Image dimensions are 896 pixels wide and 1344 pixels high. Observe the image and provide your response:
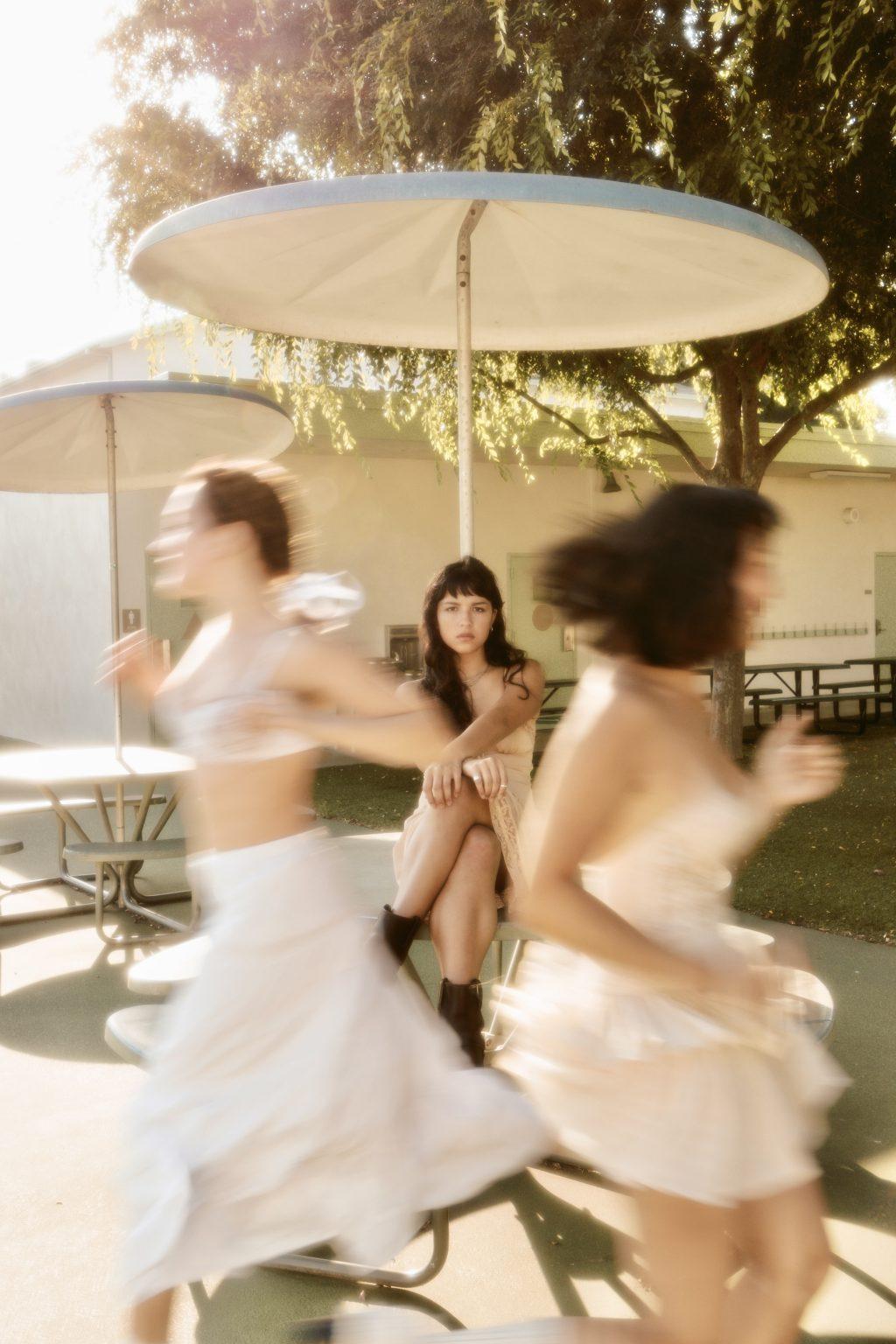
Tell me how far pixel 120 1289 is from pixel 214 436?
539 cm

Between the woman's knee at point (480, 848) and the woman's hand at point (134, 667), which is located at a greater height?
the woman's hand at point (134, 667)

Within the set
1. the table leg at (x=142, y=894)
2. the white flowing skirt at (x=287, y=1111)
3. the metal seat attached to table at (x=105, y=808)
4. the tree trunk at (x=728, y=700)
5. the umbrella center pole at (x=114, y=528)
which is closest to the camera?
the white flowing skirt at (x=287, y=1111)

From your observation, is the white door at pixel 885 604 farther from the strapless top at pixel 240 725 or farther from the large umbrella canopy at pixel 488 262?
the strapless top at pixel 240 725

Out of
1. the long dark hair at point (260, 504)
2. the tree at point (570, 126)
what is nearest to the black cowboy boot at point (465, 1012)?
the long dark hair at point (260, 504)

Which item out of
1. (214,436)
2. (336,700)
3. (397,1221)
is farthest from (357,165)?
(397,1221)

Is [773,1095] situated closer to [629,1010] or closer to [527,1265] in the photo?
[629,1010]

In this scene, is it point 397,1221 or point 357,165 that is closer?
point 397,1221

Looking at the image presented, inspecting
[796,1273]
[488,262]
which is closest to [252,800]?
[796,1273]

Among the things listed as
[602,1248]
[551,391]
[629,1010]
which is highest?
[551,391]

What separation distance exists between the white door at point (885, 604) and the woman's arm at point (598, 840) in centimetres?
1993

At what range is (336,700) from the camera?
2115mm

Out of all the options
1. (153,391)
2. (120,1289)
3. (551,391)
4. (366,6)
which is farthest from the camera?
(551,391)

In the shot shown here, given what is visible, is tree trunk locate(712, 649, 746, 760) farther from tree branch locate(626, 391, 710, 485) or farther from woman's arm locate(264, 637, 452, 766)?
woman's arm locate(264, 637, 452, 766)

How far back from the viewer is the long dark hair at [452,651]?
147 inches
